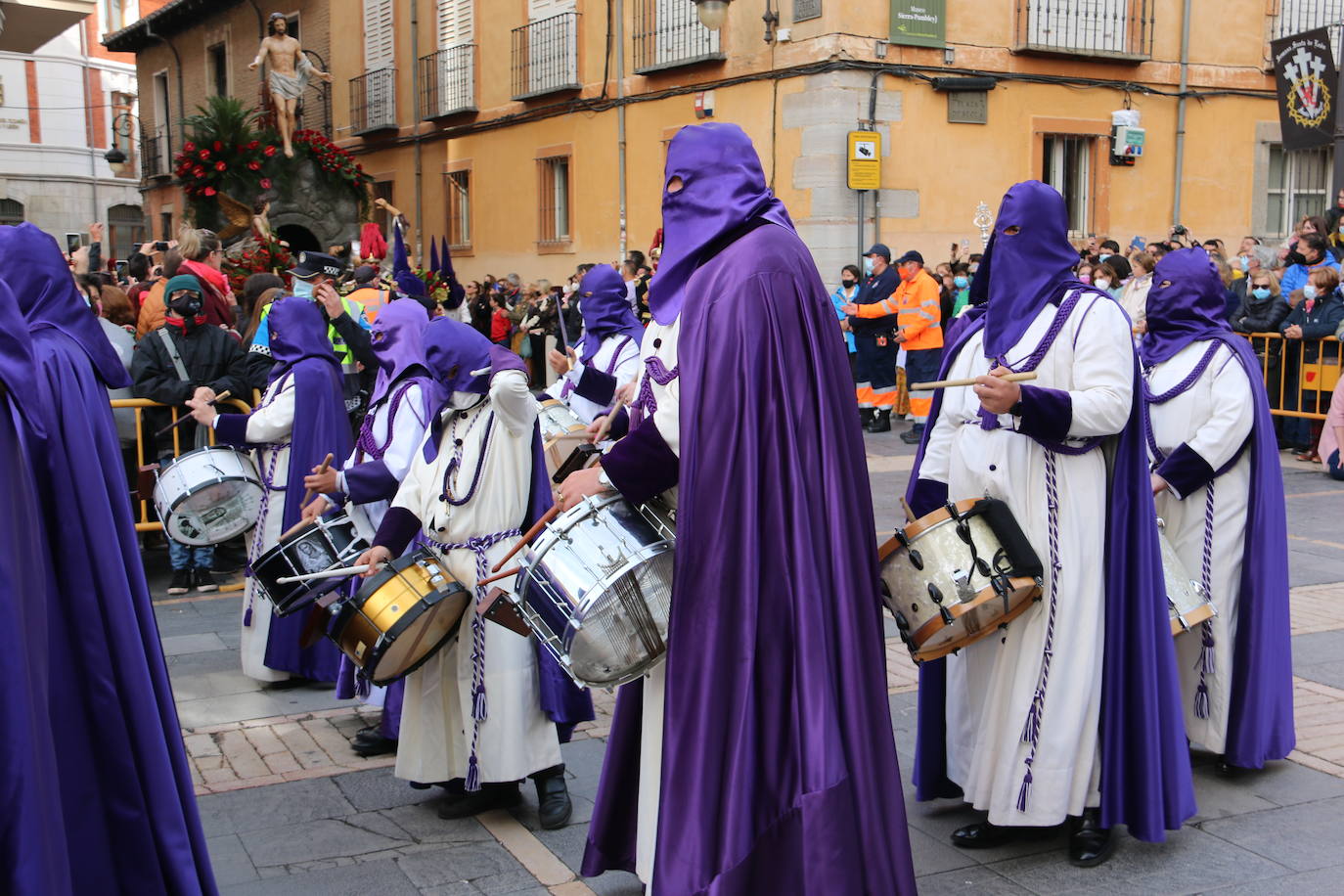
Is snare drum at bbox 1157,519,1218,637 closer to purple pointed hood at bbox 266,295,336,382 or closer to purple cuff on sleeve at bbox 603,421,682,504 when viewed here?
purple cuff on sleeve at bbox 603,421,682,504

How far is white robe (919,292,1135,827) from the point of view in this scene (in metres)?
4.30

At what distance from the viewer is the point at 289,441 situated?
6773 millimetres

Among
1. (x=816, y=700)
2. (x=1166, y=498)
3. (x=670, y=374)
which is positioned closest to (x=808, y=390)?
(x=670, y=374)

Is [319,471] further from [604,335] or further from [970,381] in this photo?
[604,335]

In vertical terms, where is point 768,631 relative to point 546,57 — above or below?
below

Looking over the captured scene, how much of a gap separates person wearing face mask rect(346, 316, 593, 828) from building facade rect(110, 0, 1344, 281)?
43.5 ft

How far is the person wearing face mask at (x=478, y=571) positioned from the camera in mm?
4805

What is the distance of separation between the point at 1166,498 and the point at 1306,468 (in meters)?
8.53

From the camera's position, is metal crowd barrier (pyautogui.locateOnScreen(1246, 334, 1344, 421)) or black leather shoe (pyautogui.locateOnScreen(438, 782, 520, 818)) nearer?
black leather shoe (pyautogui.locateOnScreen(438, 782, 520, 818))

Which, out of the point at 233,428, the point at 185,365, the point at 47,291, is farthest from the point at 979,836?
the point at 185,365

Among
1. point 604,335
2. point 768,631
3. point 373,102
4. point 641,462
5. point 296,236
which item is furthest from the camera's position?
point 373,102

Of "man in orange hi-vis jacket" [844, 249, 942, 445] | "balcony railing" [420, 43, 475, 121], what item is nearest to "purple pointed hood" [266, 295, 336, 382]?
"man in orange hi-vis jacket" [844, 249, 942, 445]

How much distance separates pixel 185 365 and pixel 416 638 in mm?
4912

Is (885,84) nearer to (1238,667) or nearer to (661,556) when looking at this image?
→ (1238,667)
